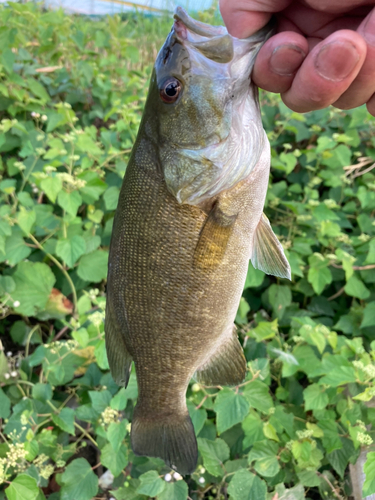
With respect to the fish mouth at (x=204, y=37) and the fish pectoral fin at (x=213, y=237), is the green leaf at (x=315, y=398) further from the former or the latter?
the fish mouth at (x=204, y=37)

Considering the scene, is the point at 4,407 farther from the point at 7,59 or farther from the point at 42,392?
the point at 7,59

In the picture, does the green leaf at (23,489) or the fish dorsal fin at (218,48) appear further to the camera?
the green leaf at (23,489)

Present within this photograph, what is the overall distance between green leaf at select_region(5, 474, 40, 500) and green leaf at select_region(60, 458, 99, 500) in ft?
0.88

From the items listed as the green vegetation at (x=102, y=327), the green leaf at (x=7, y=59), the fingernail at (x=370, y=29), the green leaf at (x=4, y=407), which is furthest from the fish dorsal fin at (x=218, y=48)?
the green leaf at (x=7, y=59)

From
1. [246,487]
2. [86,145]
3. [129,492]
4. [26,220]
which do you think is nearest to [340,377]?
[246,487]

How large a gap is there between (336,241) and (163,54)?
1762 mm

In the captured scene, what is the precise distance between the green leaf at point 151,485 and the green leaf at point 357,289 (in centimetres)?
144

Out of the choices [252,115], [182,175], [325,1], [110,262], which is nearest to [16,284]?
[110,262]

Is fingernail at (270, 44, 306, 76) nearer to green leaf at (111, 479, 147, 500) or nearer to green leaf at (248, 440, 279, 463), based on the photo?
green leaf at (248, 440, 279, 463)

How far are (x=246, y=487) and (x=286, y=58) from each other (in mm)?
1451

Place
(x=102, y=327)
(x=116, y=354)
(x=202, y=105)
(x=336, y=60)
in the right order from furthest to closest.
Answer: (x=102, y=327), (x=116, y=354), (x=202, y=105), (x=336, y=60)

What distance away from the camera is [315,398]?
5.00ft

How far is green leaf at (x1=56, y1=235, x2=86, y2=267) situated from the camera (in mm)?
1814

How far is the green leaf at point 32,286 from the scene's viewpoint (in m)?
2.00
